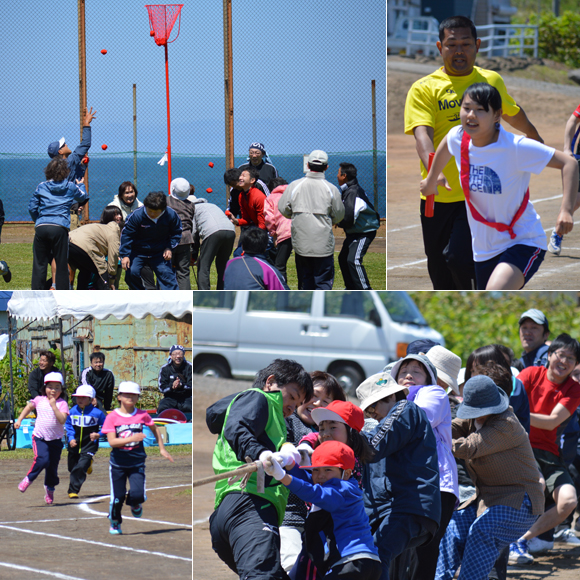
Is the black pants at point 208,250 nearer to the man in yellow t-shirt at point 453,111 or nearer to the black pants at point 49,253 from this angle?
the black pants at point 49,253

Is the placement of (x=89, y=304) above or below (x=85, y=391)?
above

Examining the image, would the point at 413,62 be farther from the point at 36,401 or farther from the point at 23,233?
the point at 36,401

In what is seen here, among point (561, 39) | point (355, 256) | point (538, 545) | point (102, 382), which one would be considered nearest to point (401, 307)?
point (355, 256)

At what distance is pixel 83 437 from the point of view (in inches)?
204

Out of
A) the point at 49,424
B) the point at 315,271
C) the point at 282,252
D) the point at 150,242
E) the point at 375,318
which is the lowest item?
the point at 375,318

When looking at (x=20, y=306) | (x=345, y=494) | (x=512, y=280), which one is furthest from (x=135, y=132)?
(x=345, y=494)

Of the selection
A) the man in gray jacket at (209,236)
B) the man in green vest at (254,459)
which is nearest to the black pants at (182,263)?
the man in gray jacket at (209,236)

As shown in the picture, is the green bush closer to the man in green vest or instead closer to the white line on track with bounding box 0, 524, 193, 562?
the white line on track with bounding box 0, 524, 193, 562

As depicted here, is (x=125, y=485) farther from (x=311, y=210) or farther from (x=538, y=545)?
(x=311, y=210)

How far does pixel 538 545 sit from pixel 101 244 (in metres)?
4.62

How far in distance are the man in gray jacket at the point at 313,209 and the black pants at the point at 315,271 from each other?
0.05 meters

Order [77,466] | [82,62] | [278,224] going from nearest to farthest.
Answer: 1. [77,466]
2. [278,224]
3. [82,62]

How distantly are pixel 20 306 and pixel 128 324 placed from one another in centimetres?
65

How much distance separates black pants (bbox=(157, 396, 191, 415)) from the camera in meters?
5.19
